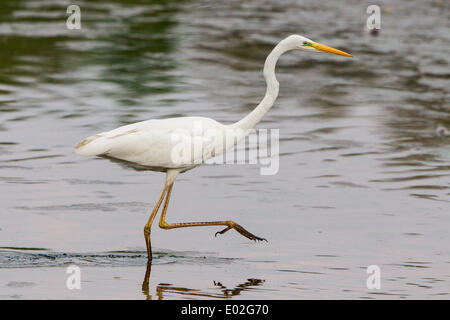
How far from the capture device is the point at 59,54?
65.6 ft

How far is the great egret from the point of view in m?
8.97

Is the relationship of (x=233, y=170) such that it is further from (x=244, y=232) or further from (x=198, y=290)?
(x=198, y=290)

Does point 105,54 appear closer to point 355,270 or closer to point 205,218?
point 205,218

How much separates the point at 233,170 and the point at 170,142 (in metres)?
3.08

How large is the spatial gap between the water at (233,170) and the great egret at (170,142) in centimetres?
66

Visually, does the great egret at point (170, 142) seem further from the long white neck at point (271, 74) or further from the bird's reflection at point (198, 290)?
the bird's reflection at point (198, 290)

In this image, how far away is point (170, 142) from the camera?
9.05 metres

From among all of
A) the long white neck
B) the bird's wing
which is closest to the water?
the bird's wing

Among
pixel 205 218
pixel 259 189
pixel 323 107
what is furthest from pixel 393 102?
pixel 205 218

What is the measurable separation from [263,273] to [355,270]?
0.76m

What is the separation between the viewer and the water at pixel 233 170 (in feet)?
27.7

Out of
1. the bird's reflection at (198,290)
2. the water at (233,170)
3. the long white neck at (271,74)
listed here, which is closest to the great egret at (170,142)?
the long white neck at (271,74)

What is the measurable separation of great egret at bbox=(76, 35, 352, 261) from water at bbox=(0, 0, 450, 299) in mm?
659

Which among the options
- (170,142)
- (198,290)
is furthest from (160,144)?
(198,290)
